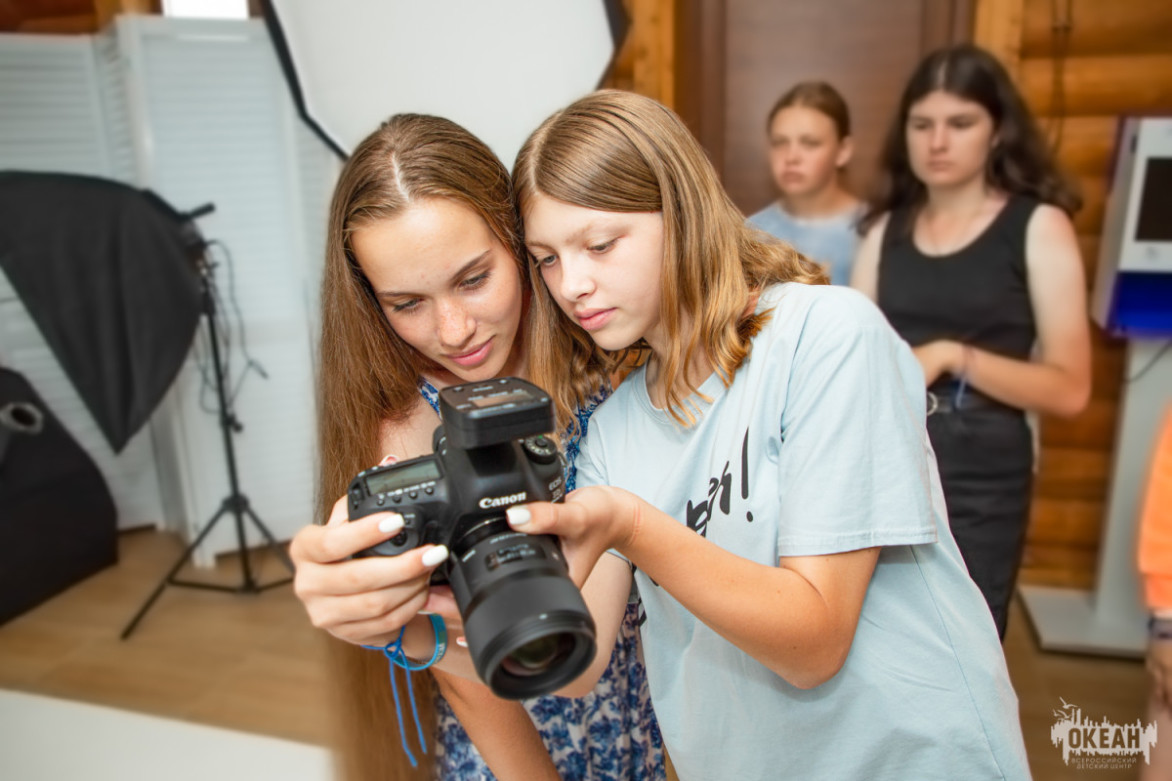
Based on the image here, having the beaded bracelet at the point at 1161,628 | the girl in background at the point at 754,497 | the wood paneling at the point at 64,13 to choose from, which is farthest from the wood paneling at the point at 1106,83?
the wood paneling at the point at 64,13


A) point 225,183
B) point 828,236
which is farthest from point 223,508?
point 828,236

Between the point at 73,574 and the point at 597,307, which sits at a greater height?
the point at 597,307

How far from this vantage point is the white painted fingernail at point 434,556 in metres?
0.60

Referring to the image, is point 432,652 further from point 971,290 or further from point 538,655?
point 971,290

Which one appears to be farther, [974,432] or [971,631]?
[974,432]

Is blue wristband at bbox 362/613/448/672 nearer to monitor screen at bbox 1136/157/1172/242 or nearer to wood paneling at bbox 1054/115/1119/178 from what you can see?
monitor screen at bbox 1136/157/1172/242

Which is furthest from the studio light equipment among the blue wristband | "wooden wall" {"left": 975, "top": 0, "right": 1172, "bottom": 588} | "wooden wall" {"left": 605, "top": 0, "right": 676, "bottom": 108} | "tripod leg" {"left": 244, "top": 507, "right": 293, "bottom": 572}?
"wooden wall" {"left": 975, "top": 0, "right": 1172, "bottom": 588}

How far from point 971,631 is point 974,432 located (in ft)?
2.52

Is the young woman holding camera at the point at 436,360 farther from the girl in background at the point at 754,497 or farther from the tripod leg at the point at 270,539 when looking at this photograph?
the tripod leg at the point at 270,539

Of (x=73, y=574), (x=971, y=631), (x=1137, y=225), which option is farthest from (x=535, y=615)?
(x=73, y=574)

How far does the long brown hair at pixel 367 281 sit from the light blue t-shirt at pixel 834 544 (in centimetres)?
30

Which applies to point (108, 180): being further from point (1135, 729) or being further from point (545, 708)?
point (1135, 729)

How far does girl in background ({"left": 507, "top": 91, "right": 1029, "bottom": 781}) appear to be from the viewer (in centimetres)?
67

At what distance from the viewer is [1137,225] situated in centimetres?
184
